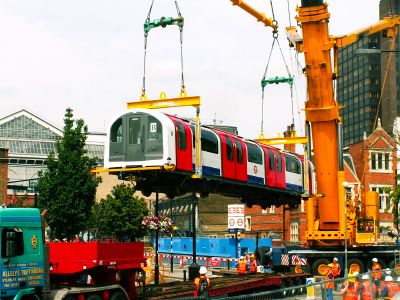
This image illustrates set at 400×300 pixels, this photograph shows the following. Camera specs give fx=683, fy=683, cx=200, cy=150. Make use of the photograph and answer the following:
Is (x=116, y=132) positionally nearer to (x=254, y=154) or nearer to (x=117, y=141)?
(x=117, y=141)

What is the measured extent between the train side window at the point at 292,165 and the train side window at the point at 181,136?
9608 mm

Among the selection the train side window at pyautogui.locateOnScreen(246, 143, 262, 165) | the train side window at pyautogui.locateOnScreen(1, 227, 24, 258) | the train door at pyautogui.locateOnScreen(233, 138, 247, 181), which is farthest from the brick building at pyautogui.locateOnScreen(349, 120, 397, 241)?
the train side window at pyautogui.locateOnScreen(1, 227, 24, 258)

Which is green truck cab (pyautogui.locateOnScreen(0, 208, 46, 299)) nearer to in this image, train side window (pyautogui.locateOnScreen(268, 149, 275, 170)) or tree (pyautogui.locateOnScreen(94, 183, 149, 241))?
train side window (pyautogui.locateOnScreen(268, 149, 275, 170))

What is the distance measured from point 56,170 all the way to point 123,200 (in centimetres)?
1529

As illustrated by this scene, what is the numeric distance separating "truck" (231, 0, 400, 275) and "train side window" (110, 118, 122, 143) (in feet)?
31.4

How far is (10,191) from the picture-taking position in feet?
337

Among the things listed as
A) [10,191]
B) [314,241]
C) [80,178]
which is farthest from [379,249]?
[10,191]

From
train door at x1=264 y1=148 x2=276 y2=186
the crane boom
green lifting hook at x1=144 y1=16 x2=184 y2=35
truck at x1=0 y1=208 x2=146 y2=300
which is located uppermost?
the crane boom

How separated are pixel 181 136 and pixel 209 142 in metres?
1.96

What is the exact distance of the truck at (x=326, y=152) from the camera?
30.3 m

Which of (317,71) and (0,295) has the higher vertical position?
(317,71)

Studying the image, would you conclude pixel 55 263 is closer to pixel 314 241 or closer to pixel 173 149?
pixel 173 149

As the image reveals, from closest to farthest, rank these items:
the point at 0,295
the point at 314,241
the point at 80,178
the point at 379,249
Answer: the point at 0,295, the point at 314,241, the point at 379,249, the point at 80,178

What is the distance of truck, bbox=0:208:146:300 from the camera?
609 inches
